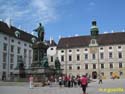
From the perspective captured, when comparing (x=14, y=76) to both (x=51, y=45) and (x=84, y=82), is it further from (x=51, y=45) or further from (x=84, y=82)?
(x=51, y=45)

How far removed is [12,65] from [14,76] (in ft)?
101

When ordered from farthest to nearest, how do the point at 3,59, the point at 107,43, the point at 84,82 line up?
the point at 107,43, the point at 3,59, the point at 84,82

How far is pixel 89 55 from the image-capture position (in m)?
77.1

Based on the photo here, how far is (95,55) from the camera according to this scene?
7644 cm

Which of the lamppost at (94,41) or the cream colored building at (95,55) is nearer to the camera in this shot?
the cream colored building at (95,55)

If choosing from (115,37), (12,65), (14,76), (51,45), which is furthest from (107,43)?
(14,76)

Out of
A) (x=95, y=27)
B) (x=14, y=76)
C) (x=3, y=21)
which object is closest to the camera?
(x=14, y=76)

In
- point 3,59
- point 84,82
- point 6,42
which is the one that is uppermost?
point 6,42

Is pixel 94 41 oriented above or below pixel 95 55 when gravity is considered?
above

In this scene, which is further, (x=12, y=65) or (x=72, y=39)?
(x=72, y=39)

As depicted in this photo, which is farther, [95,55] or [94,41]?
[94,41]

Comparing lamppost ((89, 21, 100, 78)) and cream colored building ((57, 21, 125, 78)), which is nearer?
cream colored building ((57, 21, 125, 78))

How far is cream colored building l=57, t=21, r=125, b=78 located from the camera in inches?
2911

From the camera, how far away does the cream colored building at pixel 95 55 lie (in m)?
73.9
